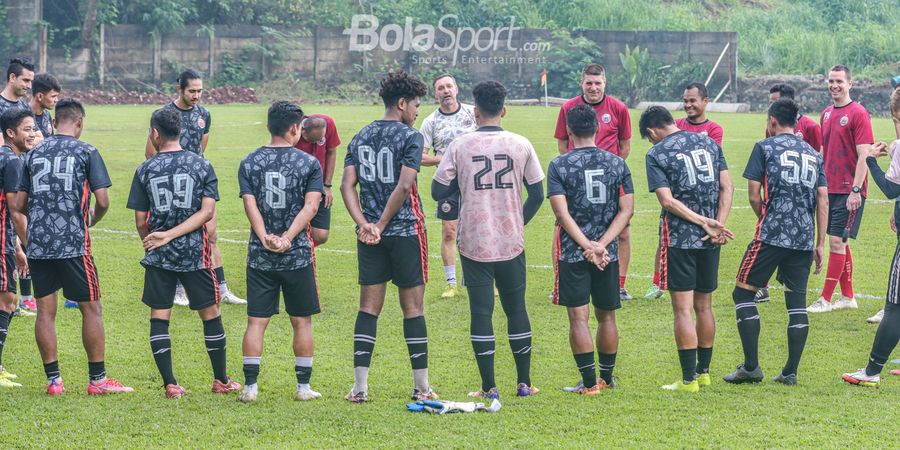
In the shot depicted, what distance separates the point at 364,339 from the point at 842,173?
527 cm

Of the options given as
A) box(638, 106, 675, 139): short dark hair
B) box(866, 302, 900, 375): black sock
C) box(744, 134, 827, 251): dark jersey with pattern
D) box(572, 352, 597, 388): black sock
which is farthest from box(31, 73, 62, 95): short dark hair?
box(866, 302, 900, 375): black sock

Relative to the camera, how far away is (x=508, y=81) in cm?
4484

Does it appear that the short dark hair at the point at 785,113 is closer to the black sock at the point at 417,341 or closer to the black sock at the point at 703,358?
the black sock at the point at 703,358

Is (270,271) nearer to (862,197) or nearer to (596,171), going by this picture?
(596,171)

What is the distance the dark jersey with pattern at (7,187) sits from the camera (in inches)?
297

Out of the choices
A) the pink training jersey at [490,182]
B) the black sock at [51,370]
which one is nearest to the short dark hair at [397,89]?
the pink training jersey at [490,182]

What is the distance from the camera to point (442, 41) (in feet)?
154

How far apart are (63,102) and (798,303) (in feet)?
17.2

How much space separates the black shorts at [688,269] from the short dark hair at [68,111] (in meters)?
4.08

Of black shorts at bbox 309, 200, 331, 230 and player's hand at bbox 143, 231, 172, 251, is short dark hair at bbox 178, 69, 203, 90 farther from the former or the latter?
player's hand at bbox 143, 231, 172, 251

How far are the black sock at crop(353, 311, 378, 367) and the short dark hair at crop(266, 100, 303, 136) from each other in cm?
131

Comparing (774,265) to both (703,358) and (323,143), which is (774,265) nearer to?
(703,358)

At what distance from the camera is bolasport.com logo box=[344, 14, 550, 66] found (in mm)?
45656

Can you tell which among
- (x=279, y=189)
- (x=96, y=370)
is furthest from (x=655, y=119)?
(x=96, y=370)
